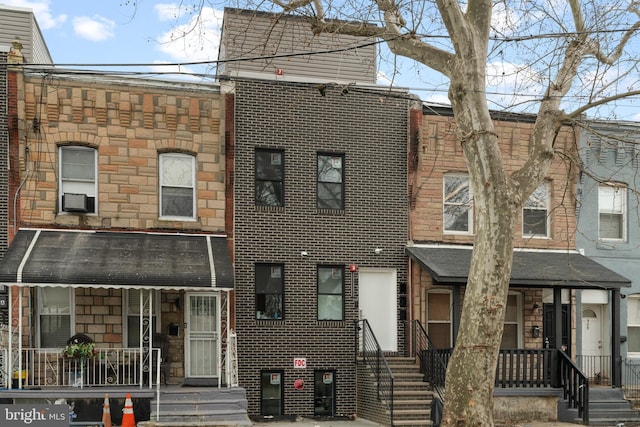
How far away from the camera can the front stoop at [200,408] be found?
15039 millimetres

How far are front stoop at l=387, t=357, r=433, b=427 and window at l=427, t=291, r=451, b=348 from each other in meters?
1.26

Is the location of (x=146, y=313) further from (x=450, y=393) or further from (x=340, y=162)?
(x=450, y=393)

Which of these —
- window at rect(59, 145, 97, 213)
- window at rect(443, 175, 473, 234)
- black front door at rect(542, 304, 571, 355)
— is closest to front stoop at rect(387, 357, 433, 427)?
window at rect(443, 175, 473, 234)

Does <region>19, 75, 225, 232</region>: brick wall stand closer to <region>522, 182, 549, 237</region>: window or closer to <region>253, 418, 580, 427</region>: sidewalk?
<region>253, 418, 580, 427</region>: sidewalk

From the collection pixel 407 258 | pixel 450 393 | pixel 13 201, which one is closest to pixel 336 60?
pixel 407 258

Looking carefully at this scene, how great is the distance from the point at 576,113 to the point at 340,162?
726 centimetres

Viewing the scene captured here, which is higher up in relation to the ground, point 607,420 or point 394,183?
point 394,183

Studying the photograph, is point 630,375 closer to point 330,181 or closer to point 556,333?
point 556,333

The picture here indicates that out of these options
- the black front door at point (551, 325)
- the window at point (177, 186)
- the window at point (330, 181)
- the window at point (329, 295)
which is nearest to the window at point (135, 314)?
the window at point (177, 186)

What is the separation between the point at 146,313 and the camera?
17.4m

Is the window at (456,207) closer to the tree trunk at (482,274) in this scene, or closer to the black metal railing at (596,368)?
the black metal railing at (596,368)

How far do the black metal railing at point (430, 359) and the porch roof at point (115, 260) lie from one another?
478 cm

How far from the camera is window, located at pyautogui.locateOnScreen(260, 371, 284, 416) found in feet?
58.8

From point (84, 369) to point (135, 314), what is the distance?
1.69 meters
